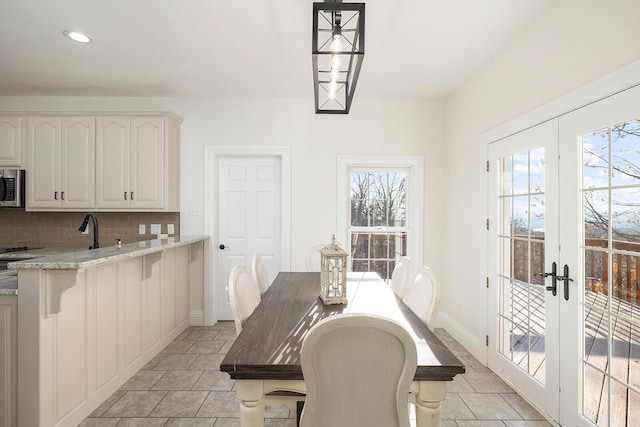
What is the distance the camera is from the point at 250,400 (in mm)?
1199

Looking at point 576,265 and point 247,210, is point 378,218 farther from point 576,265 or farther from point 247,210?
point 576,265

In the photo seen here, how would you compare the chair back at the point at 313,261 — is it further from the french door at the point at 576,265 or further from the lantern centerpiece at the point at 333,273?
the french door at the point at 576,265

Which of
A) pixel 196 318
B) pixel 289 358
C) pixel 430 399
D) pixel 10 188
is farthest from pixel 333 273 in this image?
pixel 10 188

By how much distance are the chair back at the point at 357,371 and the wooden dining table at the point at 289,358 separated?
0.48ft

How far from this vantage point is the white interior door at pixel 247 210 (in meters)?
3.93

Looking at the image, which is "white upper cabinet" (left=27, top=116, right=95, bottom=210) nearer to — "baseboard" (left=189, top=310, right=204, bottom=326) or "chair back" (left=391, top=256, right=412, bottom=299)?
"baseboard" (left=189, top=310, right=204, bottom=326)

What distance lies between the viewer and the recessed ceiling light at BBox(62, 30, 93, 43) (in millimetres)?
2483

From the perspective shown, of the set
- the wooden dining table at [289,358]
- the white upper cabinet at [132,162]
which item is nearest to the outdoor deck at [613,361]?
the wooden dining table at [289,358]

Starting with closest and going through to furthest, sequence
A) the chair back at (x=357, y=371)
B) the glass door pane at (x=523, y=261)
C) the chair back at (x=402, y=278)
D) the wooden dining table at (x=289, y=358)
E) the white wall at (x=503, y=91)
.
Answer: the chair back at (x=357, y=371), the wooden dining table at (x=289, y=358), the white wall at (x=503, y=91), the glass door pane at (x=523, y=261), the chair back at (x=402, y=278)

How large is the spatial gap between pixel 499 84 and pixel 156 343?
152 inches

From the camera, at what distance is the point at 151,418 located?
2090 mm

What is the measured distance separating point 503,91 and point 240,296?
2.60 meters

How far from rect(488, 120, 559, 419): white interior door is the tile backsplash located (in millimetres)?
3520

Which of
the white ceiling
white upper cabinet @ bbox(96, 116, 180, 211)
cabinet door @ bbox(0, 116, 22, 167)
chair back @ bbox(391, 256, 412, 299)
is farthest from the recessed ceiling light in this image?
chair back @ bbox(391, 256, 412, 299)
